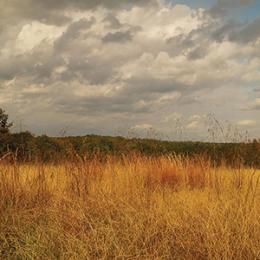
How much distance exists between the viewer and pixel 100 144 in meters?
20.2

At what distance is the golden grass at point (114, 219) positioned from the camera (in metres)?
5.13

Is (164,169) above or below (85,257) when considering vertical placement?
above

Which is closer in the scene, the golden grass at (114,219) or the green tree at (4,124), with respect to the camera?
the golden grass at (114,219)

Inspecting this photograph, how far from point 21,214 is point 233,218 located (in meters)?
2.80

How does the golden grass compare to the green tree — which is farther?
the green tree

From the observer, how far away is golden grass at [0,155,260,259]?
513cm

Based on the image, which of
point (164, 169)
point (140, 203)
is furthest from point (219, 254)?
point (164, 169)

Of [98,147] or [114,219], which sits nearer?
[114,219]

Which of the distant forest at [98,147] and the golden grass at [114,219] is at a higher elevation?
the distant forest at [98,147]

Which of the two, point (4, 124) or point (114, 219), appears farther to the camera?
point (4, 124)

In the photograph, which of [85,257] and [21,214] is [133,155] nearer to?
[21,214]

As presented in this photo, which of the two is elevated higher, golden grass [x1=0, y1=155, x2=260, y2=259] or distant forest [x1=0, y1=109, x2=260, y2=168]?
distant forest [x1=0, y1=109, x2=260, y2=168]

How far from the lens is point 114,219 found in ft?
20.9

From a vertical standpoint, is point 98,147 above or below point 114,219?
above
